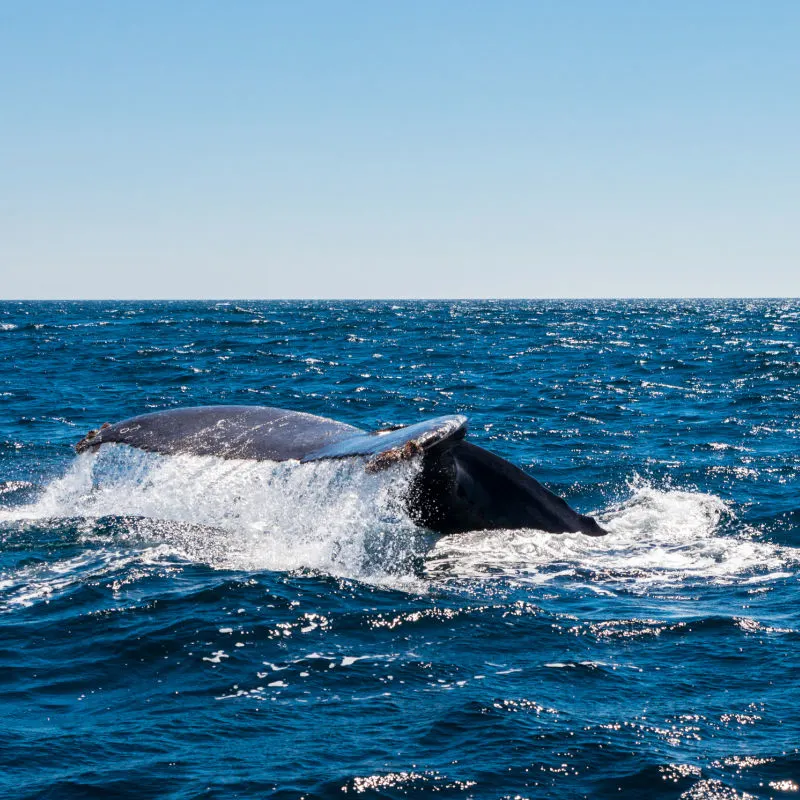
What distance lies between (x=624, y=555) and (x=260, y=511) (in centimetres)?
330

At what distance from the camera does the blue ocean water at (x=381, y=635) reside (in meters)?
4.95

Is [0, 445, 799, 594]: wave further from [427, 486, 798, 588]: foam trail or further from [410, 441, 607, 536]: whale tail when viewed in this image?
[410, 441, 607, 536]: whale tail

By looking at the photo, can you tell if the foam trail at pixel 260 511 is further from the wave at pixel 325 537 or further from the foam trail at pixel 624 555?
the foam trail at pixel 624 555

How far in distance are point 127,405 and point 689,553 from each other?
14.2 metres

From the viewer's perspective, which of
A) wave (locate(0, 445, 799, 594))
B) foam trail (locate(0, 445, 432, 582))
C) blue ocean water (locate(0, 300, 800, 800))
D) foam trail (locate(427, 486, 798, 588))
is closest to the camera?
blue ocean water (locate(0, 300, 800, 800))

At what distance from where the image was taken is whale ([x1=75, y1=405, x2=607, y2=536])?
7.80 m

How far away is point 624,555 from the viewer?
30.3ft

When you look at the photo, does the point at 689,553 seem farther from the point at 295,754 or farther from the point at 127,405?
the point at 127,405

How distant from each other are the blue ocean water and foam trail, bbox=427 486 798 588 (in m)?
0.03

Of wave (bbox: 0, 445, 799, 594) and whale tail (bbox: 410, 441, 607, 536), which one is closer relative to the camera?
whale tail (bbox: 410, 441, 607, 536)

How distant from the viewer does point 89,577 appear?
811 centimetres

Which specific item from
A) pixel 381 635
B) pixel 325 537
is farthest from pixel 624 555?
pixel 381 635

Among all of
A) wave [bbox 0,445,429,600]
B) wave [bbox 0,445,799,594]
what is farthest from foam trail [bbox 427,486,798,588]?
wave [bbox 0,445,429,600]

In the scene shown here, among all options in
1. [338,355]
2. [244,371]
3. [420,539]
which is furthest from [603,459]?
[338,355]
